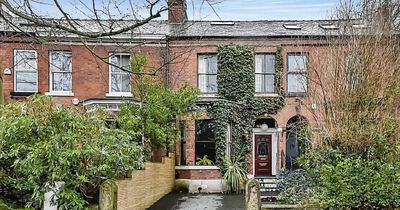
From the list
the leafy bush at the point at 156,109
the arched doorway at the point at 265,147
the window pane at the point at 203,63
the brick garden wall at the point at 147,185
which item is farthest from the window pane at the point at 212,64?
the brick garden wall at the point at 147,185

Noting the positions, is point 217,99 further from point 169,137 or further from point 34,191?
point 34,191

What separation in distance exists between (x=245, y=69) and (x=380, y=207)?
40.5 ft

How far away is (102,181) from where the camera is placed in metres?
11.5

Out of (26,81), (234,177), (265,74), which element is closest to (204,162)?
(234,177)

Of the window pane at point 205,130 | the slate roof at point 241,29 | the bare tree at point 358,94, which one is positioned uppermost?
the slate roof at point 241,29

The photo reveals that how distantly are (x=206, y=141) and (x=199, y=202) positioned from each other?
5.75 meters

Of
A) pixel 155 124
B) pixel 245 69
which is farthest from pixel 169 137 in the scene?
pixel 245 69

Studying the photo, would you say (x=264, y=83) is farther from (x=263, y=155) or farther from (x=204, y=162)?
(x=204, y=162)

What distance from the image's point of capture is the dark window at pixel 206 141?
2370 centimetres

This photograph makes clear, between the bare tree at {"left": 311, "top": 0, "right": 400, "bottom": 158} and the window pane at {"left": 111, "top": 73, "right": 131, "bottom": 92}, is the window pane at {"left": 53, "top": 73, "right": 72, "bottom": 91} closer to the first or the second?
the window pane at {"left": 111, "top": 73, "right": 131, "bottom": 92}

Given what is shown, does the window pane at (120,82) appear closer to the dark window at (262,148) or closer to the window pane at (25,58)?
the window pane at (25,58)

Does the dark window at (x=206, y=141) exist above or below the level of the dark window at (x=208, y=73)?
below

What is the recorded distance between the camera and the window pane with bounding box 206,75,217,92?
77.9 ft

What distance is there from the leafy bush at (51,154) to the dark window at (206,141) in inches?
458
